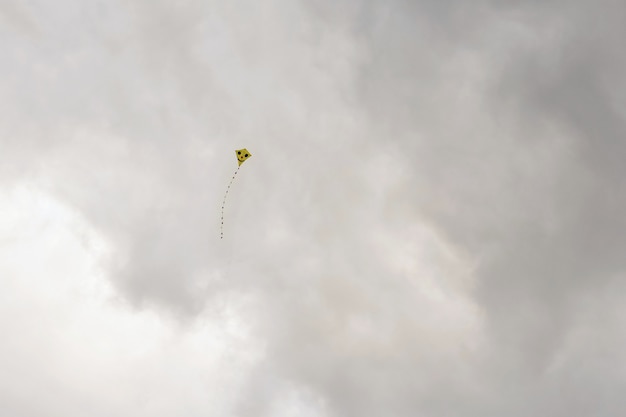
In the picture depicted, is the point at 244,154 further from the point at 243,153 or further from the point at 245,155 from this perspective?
the point at 245,155

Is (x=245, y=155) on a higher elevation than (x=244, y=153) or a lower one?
lower

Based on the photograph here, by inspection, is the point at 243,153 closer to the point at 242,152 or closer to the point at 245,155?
the point at 242,152

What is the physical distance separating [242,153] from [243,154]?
1.11 ft

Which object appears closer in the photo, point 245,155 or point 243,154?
point 245,155

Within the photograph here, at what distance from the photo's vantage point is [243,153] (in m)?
23.7

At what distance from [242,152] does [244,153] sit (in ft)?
2.01

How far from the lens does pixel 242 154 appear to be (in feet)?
78.5

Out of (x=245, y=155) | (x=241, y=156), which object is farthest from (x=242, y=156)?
(x=245, y=155)

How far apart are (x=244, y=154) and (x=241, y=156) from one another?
47.5 inches

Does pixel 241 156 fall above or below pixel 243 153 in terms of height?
below

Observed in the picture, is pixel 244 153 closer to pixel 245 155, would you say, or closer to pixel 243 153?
pixel 243 153

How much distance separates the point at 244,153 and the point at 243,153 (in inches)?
20.0

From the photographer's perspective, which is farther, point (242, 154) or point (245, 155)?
point (242, 154)

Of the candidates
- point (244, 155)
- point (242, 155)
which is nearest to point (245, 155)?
point (244, 155)
